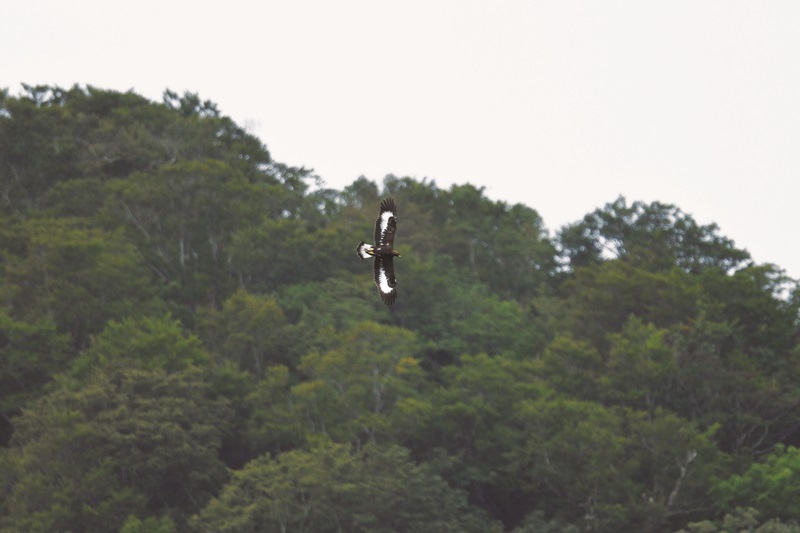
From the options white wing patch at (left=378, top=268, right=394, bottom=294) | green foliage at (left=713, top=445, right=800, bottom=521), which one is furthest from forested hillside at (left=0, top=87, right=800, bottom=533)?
white wing patch at (left=378, top=268, right=394, bottom=294)

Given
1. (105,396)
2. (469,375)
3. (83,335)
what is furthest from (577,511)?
(83,335)

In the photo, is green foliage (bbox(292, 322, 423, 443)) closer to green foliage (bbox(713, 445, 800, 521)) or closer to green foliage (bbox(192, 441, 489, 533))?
green foliage (bbox(192, 441, 489, 533))

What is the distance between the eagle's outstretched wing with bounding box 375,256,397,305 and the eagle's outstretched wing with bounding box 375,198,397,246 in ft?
0.59

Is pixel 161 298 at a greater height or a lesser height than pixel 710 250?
lesser

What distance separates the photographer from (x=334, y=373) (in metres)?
35.8

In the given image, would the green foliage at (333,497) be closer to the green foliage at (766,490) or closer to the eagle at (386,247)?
the green foliage at (766,490)

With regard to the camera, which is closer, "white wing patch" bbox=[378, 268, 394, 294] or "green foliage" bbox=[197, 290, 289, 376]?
"white wing patch" bbox=[378, 268, 394, 294]

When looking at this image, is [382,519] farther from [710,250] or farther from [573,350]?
Result: [710,250]

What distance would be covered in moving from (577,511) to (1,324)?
49.3ft

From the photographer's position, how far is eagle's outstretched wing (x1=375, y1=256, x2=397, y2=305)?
14.5 m

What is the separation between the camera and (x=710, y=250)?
4719cm

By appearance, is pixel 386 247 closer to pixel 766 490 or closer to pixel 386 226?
pixel 386 226

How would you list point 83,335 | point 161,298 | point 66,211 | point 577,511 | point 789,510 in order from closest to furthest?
point 789,510 → point 577,511 → point 83,335 → point 161,298 → point 66,211

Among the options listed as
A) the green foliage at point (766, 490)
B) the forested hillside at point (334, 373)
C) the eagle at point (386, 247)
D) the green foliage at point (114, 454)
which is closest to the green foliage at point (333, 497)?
the forested hillside at point (334, 373)
